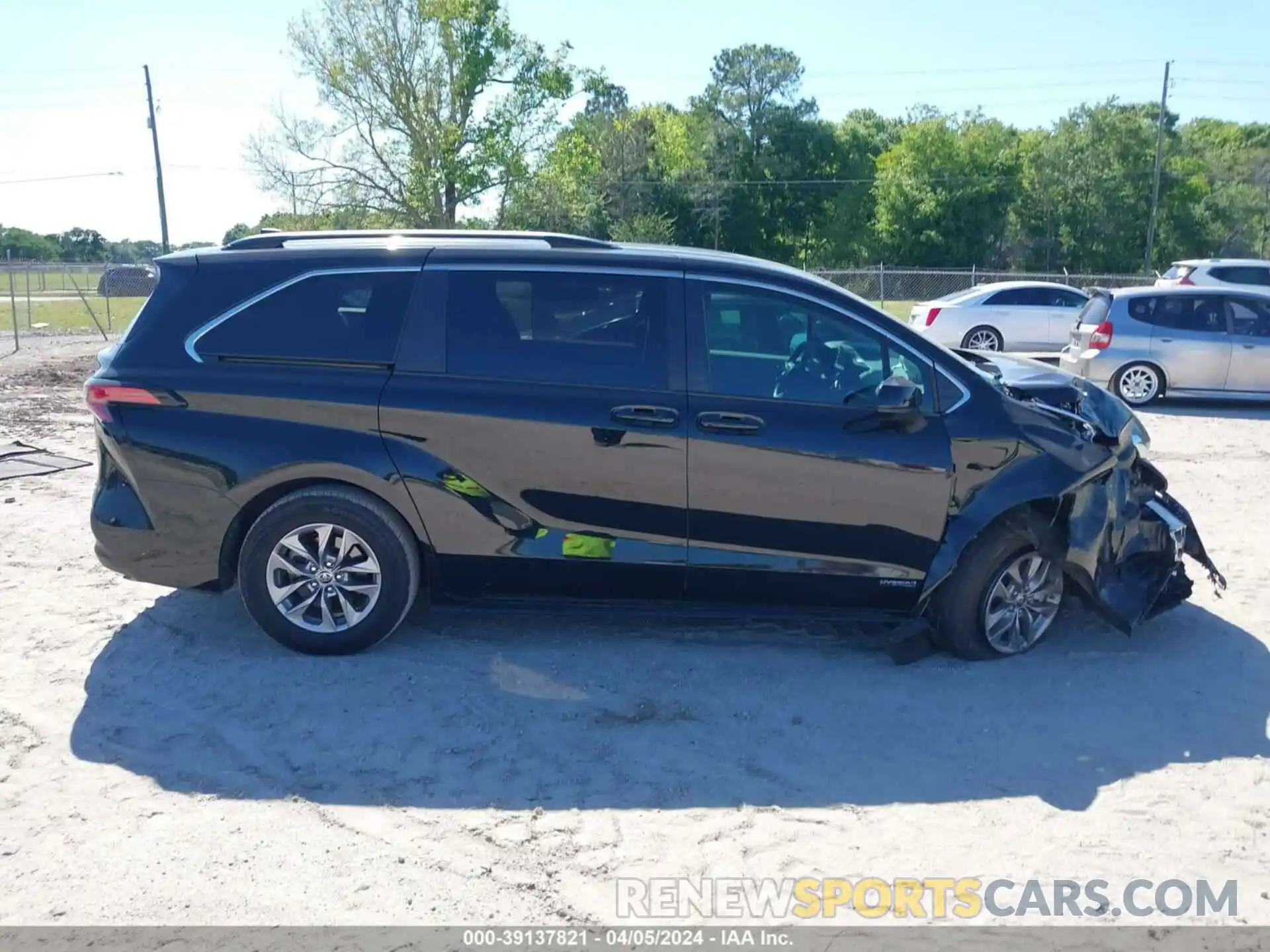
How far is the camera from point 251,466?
5113 millimetres

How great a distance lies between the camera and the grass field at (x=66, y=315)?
1099 inches

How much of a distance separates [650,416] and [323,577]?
1745 mm

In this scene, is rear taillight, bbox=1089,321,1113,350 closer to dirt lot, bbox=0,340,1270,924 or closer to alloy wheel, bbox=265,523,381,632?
dirt lot, bbox=0,340,1270,924

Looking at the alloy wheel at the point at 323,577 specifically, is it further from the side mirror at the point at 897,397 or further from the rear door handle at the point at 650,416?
the side mirror at the point at 897,397

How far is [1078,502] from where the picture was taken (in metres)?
5.31

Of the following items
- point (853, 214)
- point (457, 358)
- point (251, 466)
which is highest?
point (853, 214)

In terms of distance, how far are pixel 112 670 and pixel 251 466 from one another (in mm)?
1174

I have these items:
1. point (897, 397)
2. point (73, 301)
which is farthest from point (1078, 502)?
point (73, 301)

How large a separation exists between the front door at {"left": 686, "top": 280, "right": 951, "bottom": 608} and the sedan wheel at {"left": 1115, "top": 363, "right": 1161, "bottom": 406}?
1035 cm

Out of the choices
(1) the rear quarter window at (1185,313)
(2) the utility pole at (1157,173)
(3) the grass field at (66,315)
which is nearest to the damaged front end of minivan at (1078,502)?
(1) the rear quarter window at (1185,313)

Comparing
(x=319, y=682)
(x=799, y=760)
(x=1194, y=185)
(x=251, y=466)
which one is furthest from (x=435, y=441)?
(x=1194, y=185)
